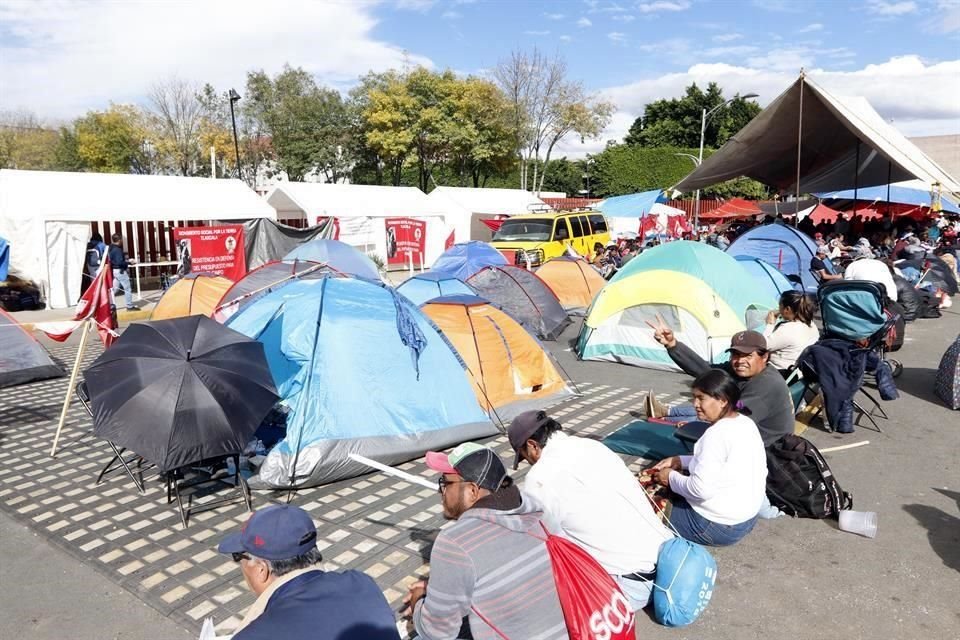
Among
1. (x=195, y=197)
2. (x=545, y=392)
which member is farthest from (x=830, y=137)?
(x=195, y=197)

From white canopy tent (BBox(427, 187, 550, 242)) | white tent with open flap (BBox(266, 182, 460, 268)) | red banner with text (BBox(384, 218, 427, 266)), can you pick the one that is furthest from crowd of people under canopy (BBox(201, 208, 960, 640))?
white canopy tent (BBox(427, 187, 550, 242))

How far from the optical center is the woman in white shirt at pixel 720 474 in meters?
3.82

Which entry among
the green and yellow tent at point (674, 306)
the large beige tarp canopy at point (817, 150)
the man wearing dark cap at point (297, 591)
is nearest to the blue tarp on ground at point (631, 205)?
the large beige tarp canopy at point (817, 150)

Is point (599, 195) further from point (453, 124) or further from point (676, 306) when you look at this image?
point (676, 306)

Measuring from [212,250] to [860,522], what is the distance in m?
13.6

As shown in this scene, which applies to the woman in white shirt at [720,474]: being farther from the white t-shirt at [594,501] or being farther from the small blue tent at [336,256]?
the small blue tent at [336,256]

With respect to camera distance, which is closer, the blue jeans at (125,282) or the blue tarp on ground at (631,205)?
the blue jeans at (125,282)

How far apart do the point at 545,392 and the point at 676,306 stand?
2.61m

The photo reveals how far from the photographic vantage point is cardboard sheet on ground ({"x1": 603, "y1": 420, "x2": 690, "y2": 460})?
575 cm

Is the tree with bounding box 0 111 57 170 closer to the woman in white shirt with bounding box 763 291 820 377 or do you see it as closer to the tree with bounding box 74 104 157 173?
the tree with bounding box 74 104 157 173

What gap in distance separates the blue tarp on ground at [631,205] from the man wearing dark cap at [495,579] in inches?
963

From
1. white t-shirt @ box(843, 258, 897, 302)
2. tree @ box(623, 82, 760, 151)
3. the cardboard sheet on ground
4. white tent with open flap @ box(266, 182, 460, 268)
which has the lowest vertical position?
the cardboard sheet on ground

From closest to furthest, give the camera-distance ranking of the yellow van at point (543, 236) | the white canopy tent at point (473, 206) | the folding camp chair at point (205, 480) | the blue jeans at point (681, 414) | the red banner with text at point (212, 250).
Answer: the folding camp chair at point (205, 480) < the blue jeans at point (681, 414) < the red banner with text at point (212, 250) < the yellow van at point (543, 236) < the white canopy tent at point (473, 206)

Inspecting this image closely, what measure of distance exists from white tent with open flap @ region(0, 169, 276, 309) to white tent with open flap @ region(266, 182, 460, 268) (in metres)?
4.42
